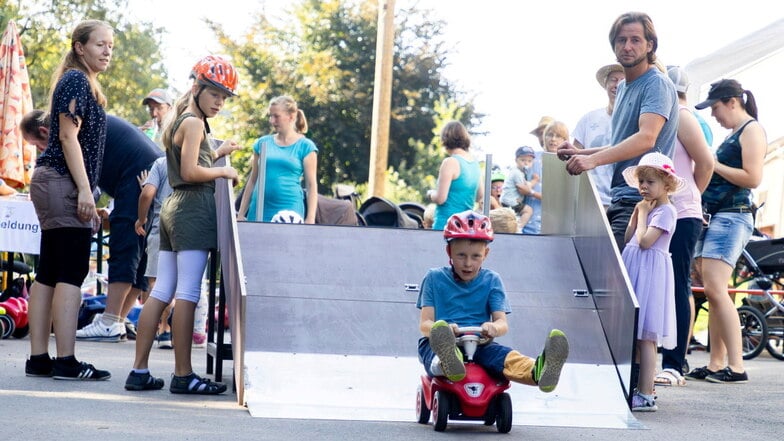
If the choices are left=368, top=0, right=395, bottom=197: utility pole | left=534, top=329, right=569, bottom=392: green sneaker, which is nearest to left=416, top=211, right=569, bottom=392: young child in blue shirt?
left=534, top=329, right=569, bottom=392: green sneaker

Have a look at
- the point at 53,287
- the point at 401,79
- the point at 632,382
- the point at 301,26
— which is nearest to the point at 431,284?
the point at 632,382

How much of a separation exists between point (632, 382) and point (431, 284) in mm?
1361

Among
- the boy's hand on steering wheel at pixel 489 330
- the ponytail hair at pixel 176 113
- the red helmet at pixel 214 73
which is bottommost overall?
the boy's hand on steering wheel at pixel 489 330

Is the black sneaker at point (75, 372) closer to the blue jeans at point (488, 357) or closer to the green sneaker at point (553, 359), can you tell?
the blue jeans at point (488, 357)

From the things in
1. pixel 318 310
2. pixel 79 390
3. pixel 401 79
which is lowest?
pixel 79 390

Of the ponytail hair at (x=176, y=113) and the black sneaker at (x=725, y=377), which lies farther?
the black sneaker at (x=725, y=377)

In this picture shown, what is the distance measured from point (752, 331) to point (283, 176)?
5.03 metres

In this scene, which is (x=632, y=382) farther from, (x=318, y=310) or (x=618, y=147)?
(x=318, y=310)

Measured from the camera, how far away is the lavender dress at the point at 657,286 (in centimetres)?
738

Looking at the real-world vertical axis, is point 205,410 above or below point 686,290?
below

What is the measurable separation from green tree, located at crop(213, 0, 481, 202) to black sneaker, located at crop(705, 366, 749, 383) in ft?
119

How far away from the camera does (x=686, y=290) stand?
801 cm

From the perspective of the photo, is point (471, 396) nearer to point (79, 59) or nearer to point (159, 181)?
point (79, 59)

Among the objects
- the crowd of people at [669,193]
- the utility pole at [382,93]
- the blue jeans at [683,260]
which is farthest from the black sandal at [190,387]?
the utility pole at [382,93]
